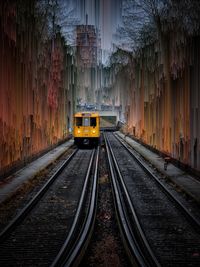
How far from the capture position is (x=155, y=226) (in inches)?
350

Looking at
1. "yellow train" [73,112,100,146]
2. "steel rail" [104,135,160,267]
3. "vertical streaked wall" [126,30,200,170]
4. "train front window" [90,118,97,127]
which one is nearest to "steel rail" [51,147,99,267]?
"steel rail" [104,135,160,267]

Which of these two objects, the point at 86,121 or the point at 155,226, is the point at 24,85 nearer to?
the point at 155,226

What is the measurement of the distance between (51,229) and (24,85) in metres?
10.9

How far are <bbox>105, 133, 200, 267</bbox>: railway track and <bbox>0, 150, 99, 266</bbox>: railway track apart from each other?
0.91 meters

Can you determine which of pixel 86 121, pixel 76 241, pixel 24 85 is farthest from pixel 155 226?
pixel 86 121

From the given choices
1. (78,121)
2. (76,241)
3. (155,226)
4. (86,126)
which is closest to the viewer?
(76,241)

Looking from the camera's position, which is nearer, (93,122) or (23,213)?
(23,213)

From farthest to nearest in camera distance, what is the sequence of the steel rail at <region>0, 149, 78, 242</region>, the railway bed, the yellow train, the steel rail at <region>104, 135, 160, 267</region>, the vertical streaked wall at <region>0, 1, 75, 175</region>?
the yellow train → the vertical streaked wall at <region>0, 1, 75, 175</region> → the steel rail at <region>0, 149, 78, 242</region> → the railway bed → the steel rail at <region>104, 135, 160, 267</region>

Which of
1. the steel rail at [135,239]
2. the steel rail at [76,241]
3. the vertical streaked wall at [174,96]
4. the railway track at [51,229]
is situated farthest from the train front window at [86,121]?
the steel rail at [76,241]

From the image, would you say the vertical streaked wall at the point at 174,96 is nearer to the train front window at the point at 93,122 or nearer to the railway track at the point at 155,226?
the railway track at the point at 155,226

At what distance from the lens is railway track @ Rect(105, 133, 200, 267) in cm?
686

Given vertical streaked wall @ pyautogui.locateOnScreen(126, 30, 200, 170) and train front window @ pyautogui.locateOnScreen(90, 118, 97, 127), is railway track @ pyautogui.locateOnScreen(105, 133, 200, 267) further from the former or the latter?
train front window @ pyautogui.locateOnScreen(90, 118, 97, 127)

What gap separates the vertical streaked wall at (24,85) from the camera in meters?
14.8

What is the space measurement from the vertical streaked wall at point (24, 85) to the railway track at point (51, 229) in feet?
11.3
